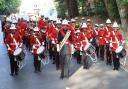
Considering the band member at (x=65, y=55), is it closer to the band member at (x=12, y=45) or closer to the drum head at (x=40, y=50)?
the drum head at (x=40, y=50)

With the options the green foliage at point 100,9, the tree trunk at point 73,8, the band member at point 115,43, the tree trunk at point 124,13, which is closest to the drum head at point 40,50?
the band member at point 115,43

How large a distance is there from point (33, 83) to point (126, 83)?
334 centimetres

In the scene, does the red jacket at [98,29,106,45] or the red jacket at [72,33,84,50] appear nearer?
the red jacket at [72,33,84,50]

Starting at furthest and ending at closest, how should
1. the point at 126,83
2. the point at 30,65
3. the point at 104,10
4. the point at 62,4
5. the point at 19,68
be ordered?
the point at 62,4, the point at 104,10, the point at 30,65, the point at 19,68, the point at 126,83

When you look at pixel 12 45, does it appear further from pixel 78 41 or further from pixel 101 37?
pixel 101 37

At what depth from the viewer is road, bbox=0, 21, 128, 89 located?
45.9ft

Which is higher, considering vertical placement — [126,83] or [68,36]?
[68,36]

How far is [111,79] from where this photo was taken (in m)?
14.7

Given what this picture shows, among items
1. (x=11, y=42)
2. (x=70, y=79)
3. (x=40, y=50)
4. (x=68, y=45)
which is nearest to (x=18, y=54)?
(x=11, y=42)

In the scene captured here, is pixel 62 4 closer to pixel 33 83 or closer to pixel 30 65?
pixel 30 65

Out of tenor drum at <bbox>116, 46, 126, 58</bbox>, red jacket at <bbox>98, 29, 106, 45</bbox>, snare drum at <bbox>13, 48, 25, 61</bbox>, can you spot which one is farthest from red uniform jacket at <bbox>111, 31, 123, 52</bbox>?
snare drum at <bbox>13, 48, 25, 61</bbox>

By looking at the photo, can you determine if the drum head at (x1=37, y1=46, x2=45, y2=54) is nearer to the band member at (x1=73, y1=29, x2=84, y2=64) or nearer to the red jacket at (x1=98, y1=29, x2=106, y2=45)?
the band member at (x1=73, y1=29, x2=84, y2=64)

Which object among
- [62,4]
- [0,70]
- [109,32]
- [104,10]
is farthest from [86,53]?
[62,4]

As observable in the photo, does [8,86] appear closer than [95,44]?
Yes
